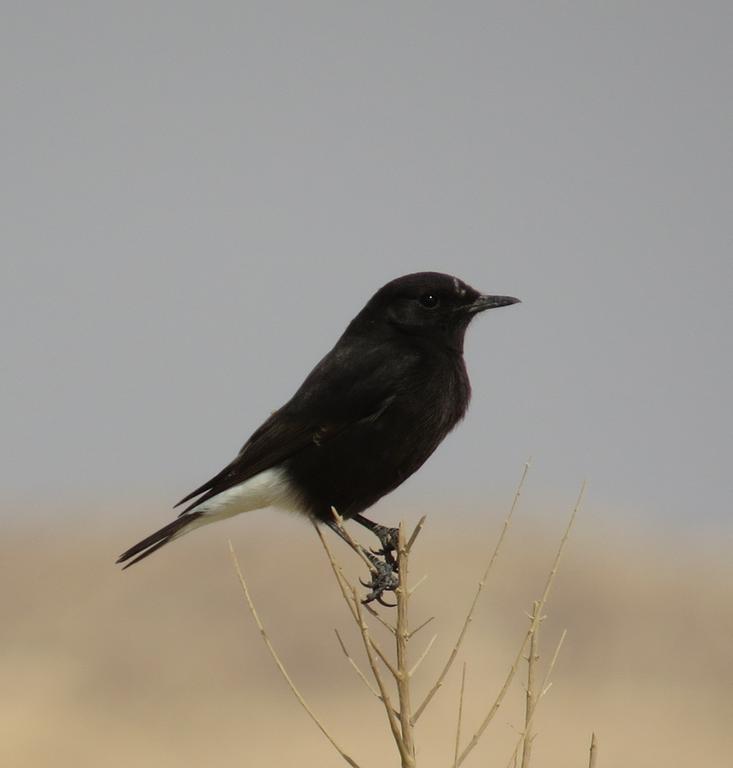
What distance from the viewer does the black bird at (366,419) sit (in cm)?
564

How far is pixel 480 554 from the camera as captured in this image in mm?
30875

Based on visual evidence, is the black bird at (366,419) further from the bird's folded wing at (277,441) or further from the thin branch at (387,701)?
the thin branch at (387,701)

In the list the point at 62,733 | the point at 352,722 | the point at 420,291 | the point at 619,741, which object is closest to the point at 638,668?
the point at 619,741

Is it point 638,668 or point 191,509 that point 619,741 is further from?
point 191,509

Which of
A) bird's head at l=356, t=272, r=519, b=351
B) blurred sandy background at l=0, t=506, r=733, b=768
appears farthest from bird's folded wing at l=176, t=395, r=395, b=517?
blurred sandy background at l=0, t=506, r=733, b=768

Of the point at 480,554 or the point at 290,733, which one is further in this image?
the point at 480,554

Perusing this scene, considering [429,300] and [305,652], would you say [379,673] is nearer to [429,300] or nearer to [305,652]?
[429,300]

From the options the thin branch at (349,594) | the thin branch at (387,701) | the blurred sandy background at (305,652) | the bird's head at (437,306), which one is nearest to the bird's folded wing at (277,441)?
the bird's head at (437,306)

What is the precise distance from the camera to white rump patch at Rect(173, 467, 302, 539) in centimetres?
584

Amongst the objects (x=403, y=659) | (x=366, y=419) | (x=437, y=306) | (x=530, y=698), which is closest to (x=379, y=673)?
(x=403, y=659)

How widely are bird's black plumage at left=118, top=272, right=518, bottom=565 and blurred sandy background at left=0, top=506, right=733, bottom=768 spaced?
15173mm

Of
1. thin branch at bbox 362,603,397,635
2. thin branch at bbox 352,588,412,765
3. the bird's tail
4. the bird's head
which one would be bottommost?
thin branch at bbox 352,588,412,765

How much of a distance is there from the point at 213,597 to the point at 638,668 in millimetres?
9918

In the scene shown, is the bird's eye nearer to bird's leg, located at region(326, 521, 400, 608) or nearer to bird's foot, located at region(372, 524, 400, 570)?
bird's foot, located at region(372, 524, 400, 570)
